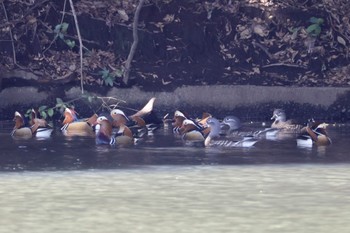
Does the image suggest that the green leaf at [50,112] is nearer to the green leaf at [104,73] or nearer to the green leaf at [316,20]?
the green leaf at [104,73]

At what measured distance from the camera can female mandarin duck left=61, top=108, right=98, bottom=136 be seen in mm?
16938

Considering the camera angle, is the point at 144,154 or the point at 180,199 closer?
the point at 180,199

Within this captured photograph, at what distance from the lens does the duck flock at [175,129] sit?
15.3 meters

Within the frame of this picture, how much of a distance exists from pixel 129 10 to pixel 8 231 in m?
13.3

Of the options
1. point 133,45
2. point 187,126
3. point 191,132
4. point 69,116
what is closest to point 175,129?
point 187,126

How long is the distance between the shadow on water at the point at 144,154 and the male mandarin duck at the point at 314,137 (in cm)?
12

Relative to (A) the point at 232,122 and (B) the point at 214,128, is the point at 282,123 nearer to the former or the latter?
(A) the point at 232,122

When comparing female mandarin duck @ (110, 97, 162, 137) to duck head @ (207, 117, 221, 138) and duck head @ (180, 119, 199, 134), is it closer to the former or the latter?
duck head @ (180, 119, 199, 134)

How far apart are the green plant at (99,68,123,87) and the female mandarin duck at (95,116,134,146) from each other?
3590 mm

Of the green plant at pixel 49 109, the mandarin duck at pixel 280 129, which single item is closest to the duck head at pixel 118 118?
the green plant at pixel 49 109

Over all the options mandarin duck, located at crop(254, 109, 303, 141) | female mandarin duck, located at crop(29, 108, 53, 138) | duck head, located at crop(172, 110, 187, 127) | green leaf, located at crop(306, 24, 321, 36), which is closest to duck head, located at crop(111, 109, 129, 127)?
duck head, located at crop(172, 110, 187, 127)

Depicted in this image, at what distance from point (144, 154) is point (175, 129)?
10.1ft

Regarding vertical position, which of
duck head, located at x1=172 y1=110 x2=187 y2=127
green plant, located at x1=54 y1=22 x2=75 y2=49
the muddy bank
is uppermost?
green plant, located at x1=54 y1=22 x2=75 y2=49

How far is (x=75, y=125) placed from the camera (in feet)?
56.2
